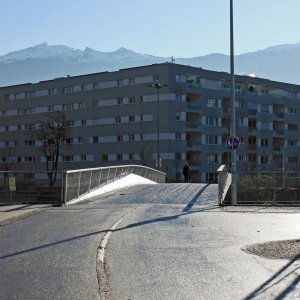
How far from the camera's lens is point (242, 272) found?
830cm

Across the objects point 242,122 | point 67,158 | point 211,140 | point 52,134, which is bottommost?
point 67,158

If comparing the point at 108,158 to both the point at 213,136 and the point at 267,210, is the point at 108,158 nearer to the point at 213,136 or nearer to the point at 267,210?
the point at 213,136

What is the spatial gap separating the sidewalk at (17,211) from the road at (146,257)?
46cm

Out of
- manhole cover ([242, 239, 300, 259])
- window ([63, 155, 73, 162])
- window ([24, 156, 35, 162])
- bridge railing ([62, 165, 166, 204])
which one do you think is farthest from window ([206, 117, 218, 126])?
manhole cover ([242, 239, 300, 259])

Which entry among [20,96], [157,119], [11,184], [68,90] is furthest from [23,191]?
[20,96]

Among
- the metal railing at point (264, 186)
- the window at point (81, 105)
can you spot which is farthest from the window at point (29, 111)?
the metal railing at point (264, 186)

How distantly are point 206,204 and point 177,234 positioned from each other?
7982 mm

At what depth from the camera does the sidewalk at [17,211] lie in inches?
612

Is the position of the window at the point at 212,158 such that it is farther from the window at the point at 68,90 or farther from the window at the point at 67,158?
the window at the point at 68,90

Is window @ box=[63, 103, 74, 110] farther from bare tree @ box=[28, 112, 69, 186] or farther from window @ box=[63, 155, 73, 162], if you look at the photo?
window @ box=[63, 155, 73, 162]

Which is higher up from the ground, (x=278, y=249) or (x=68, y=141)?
(x=68, y=141)

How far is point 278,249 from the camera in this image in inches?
402

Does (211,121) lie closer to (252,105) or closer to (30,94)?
(252,105)

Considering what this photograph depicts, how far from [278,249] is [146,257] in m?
2.49
